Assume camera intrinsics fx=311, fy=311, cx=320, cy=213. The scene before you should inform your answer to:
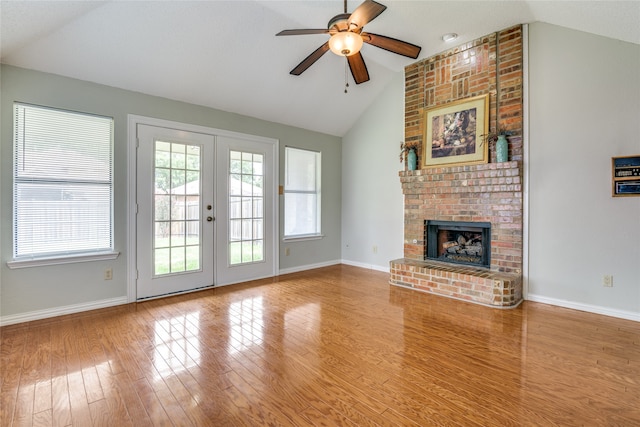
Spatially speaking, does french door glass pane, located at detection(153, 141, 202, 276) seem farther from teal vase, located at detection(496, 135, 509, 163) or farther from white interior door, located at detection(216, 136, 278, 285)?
teal vase, located at detection(496, 135, 509, 163)

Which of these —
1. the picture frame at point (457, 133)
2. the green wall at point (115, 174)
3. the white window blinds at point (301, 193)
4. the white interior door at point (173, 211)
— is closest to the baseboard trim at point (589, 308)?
the picture frame at point (457, 133)

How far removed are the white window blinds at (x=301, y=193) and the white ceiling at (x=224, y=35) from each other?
3.66ft

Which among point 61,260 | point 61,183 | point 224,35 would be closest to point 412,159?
point 224,35

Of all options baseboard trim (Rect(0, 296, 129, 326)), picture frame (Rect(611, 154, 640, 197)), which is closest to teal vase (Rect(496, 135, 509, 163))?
picture frame (Rect(611, 154, 640, 197))

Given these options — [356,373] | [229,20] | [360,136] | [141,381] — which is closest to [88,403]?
[141,381]

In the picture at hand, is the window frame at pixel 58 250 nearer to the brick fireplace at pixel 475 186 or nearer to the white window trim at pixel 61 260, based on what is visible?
the white window trim at pixel 61 260

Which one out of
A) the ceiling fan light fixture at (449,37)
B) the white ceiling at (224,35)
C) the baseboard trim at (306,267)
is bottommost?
the baseboard trim at (306,267)

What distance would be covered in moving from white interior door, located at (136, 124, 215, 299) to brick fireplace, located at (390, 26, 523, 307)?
2.75 m

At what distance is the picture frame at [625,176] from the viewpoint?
3020 millimetres

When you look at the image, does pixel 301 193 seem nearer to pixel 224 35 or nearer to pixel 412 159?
pixel 412 159

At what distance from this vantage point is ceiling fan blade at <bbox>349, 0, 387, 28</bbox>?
A: 7.01 ft

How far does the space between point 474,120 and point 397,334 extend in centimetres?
294

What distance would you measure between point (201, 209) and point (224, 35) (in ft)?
7.00

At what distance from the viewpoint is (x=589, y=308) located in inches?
130
